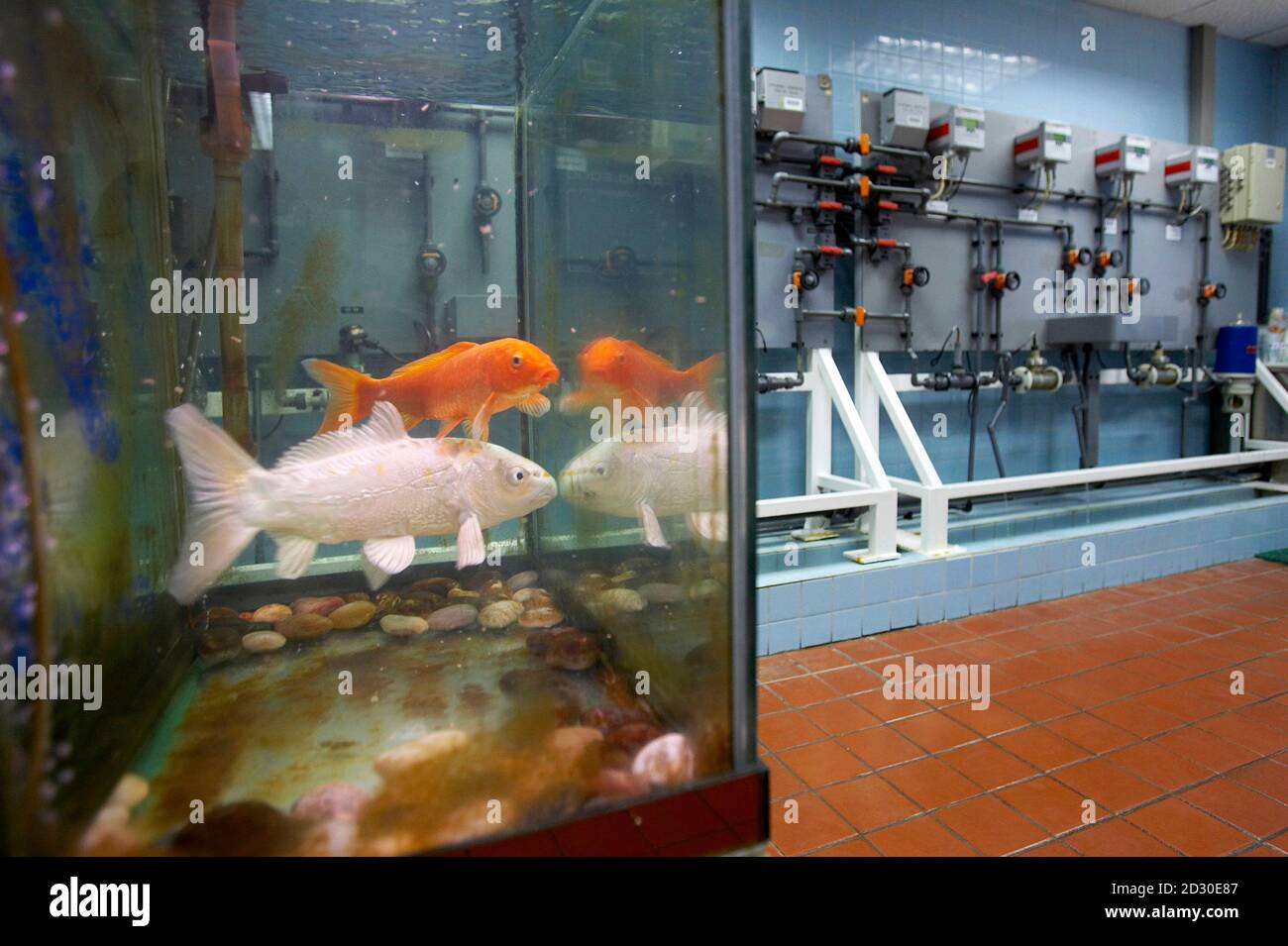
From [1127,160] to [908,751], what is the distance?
4.08 m

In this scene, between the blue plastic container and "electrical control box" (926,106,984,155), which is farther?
the blue plastic container

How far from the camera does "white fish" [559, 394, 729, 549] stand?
114 centimetres

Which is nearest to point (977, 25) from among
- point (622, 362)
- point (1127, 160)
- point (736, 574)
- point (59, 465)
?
point (1127, 160)

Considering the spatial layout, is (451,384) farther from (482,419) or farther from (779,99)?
(779,99)

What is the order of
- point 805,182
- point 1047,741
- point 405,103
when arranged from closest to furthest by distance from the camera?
point 405,103 → point 1047,741 → point 805,182

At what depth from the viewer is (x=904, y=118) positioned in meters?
3.90

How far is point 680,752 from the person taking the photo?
111 cm

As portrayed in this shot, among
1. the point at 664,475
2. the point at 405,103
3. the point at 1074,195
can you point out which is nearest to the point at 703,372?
the point at 664,475

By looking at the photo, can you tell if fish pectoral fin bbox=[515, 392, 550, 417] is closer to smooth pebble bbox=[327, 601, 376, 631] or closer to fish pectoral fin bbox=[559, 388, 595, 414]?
fish pectoral fin bbox=[559, 388, 595, 414]

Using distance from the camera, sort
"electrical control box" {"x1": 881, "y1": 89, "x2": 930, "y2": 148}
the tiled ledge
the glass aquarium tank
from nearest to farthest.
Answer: the glass aquarium tank, the tiled ledge, "electrical control box" {"x1": 881, "y1": 89, "x2": 930, "y2": 148}

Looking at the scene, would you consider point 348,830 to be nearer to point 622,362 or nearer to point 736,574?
point 736,574

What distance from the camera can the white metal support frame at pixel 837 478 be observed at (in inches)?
130

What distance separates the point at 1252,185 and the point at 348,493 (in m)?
6.19

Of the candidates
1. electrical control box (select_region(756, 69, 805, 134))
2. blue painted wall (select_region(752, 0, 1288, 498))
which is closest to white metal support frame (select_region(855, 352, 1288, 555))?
blue painted wall (select_region(752, 0, 1288, 498))
